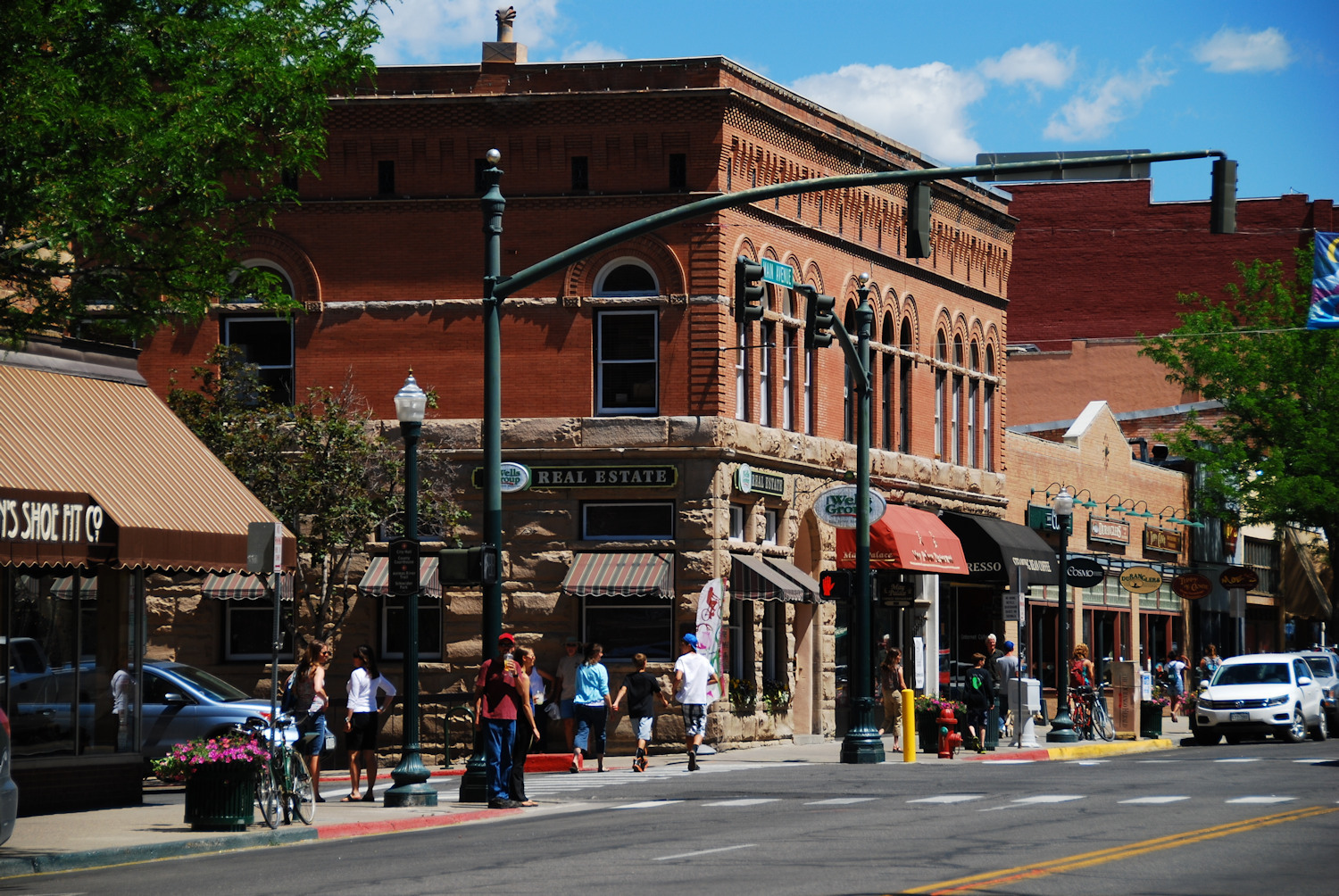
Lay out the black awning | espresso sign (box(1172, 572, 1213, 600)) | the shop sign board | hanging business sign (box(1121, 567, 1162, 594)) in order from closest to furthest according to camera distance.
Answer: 1. the black awning
2. hanging business sign (box(1121, 567, 1162, 594))
3. espresso sign (box(1172, 572, 1213, 600))
4. the shop sign board

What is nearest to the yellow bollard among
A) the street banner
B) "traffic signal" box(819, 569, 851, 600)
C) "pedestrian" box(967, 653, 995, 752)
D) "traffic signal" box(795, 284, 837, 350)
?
"traffic signal" box(819, 569, 851, 600)

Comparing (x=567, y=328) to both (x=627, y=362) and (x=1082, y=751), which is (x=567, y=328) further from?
(x=1082, y=751)

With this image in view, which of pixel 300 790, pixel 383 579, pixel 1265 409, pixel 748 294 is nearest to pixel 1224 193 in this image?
pixel 748 294

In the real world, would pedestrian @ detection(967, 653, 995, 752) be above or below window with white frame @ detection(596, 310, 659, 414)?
below

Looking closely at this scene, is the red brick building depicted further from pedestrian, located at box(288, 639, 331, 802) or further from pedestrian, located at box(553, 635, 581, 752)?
pedestrian, located at box(288, 639, 331, 802)

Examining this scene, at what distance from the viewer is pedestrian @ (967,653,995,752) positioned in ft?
102

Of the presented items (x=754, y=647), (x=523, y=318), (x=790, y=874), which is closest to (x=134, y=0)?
(x=790, y=874)

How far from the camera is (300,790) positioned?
19.1 meters

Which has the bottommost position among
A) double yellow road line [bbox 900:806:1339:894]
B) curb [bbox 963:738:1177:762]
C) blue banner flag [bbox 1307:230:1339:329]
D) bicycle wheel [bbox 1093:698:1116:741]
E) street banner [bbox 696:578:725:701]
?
curb [bbox 963:738:1177:762]

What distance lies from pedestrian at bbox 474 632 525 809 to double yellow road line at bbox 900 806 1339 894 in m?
7.35

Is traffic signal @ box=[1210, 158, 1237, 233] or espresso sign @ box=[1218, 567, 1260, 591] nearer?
traffic signal @ box=[1210, 158, 1237, 233]

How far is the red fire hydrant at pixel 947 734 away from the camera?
29.8 metres

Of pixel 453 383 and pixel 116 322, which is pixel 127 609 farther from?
pixel 453 383

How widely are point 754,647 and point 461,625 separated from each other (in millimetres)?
5021
